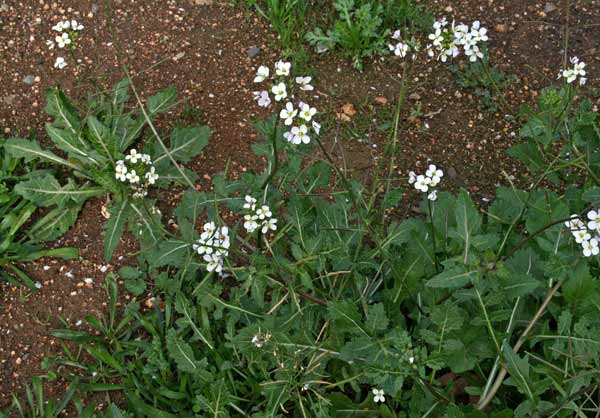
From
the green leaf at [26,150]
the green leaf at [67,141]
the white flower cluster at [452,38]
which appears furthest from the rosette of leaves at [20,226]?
the white flower cluster at [452,38]

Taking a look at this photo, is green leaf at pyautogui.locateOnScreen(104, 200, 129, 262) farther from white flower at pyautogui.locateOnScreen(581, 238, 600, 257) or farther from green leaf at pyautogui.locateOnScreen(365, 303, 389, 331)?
white flower at pyautogui.locateOnScreen(581, 238, 600, 257)

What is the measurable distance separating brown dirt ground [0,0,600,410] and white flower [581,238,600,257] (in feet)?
4.10

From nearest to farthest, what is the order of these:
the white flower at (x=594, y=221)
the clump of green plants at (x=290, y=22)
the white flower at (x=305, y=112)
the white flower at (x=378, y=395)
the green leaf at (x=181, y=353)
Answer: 1. the white flower at (x=594, y=221)
2. the white flower at (x=305, y=112)
3. the white flower at (x=378, y=395)
4. the green leaf at (x=181, y=353)
5. the clump of green plants at (x=290, y=22)

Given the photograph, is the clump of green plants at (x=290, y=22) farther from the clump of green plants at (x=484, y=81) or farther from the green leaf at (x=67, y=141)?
the green leaf at (x=67, y=141)

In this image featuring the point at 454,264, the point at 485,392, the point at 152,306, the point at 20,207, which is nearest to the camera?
the point at 454,264

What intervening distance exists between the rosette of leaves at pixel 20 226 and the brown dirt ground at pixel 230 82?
63mm

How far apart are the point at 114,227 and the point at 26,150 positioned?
2.43 feet

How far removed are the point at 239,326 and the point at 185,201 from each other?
2.06 feet

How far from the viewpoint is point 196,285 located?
3.18 m

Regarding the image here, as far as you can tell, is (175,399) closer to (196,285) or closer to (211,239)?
(196,285)

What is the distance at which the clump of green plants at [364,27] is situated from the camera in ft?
12.6

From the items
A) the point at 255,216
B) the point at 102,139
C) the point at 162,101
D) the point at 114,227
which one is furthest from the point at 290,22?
the point at 255,216

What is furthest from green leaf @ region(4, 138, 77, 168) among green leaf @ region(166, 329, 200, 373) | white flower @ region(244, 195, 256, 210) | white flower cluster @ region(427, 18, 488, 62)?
white flower cluster @ region(427, 18, 488, 62)

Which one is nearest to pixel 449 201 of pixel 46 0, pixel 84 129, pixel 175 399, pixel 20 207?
pixel 175 399
